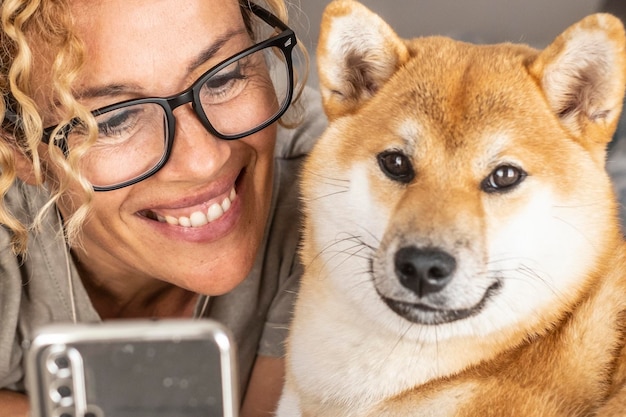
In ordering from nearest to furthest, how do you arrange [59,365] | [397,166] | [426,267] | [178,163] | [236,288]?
1. [59,365]
2. [426,267]
3. [397,166]
4. [178,163]
5. [236,288]

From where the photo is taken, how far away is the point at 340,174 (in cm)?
92

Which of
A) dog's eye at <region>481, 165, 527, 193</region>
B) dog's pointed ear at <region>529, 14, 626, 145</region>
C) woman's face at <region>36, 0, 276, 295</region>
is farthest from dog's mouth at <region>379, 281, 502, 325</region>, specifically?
woman's face at <region>36, 0, 276, 295</region>

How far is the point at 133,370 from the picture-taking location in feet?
1.91

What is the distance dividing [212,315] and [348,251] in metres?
0.45

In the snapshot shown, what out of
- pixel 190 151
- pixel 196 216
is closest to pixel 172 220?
pixel 196 216

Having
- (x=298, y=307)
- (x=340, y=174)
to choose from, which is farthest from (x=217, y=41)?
(x=298, y=307)

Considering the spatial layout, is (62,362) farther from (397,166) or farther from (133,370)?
(397,166)

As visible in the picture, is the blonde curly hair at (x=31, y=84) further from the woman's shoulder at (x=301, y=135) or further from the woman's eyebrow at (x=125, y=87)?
the woman's shoulder at (x=301, y=135)

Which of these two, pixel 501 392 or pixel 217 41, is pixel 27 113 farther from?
pixel 501 392

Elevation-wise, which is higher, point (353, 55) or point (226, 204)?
point (353, 55)

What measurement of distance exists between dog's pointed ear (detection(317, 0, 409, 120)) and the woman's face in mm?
148

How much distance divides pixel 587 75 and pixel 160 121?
1.81 ft

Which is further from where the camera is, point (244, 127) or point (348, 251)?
point (244, 127)

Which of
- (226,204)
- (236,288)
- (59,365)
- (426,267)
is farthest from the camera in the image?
(236,288)
